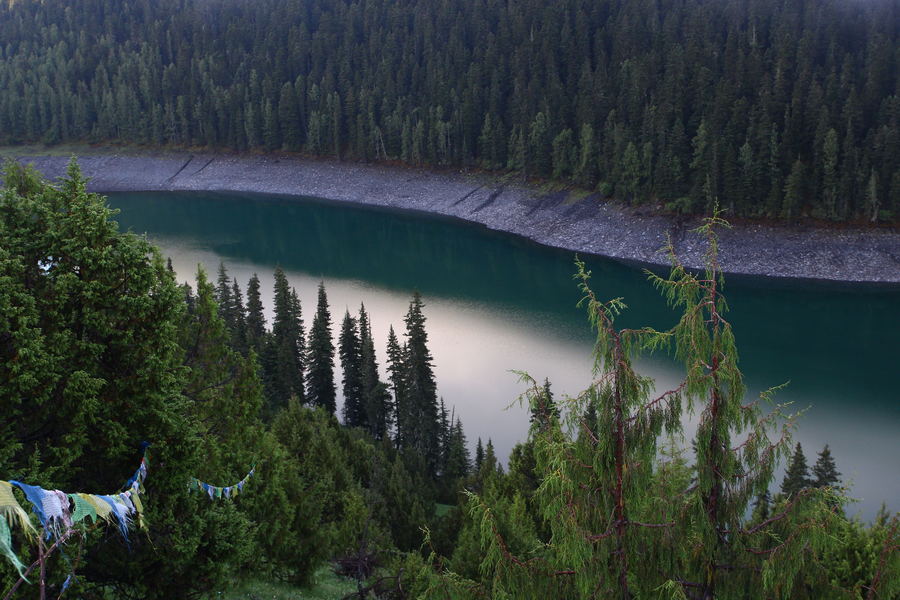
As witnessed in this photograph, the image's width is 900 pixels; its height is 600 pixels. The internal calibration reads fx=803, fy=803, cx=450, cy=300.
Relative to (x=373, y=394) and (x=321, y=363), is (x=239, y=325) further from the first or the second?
(x=373, y=394)

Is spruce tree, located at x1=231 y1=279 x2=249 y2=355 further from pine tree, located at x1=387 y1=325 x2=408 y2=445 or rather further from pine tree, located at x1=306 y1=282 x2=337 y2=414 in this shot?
pine tree, located at x1=387 y1=325 x2=408 y2=445

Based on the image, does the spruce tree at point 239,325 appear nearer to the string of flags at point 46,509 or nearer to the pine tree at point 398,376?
the pine tree at point 398,376

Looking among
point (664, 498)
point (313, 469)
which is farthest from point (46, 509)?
point (313, 469)

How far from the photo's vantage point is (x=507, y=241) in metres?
82.9

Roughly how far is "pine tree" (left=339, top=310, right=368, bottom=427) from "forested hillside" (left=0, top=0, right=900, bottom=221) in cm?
4348

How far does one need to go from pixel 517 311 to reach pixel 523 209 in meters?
29.9

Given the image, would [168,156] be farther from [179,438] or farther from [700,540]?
[700,540]

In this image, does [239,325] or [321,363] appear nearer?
[321,363]

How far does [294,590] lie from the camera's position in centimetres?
1872

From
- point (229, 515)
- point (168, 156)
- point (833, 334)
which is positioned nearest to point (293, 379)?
point (229, 515)

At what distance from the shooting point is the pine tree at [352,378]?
45.2 m

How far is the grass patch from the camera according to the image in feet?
54.9

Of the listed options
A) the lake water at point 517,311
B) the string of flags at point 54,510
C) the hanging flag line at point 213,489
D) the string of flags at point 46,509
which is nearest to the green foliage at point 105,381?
the hanging flag line at point 213,489

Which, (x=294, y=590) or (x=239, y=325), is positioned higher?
(x=294, y=590)
